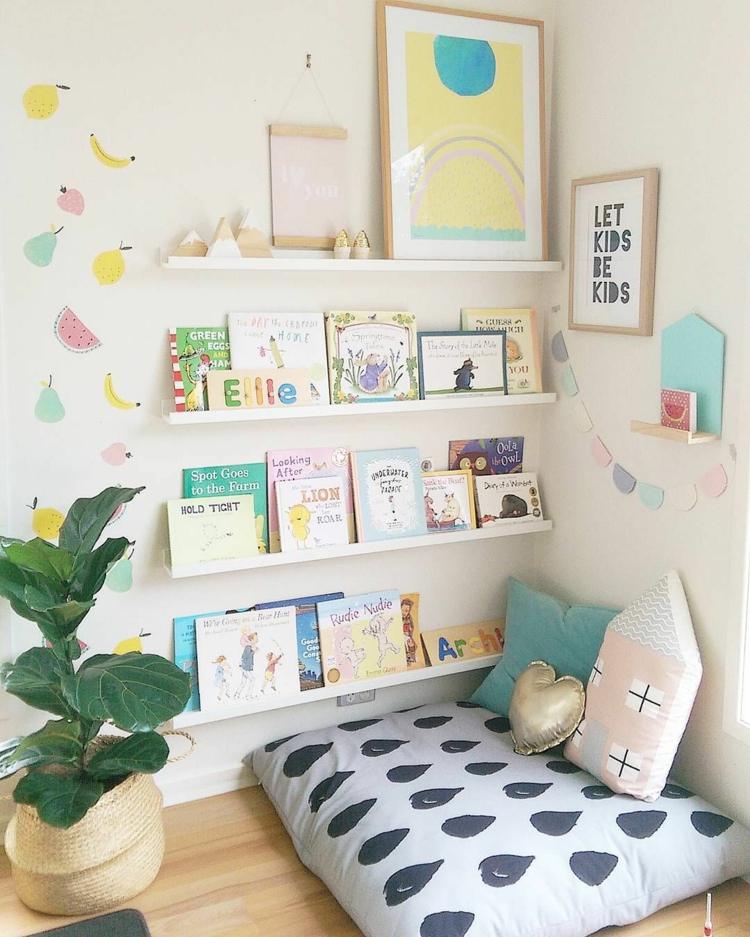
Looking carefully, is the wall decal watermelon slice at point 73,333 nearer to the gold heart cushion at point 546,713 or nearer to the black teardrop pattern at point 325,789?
the black teardrop pattern at point 325,789

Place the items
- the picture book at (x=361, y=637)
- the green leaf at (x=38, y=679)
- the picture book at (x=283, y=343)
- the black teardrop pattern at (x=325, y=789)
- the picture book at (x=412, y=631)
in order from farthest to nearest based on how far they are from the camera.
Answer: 1. the picture book at (x=412, y=631)
2. the picture book at (x=361, y=637)
3. the picture book at (x=283, y=343)
4. the black teardrop pattern at (x=325, y=789)
5. the green leaf at (x=38, y=679)

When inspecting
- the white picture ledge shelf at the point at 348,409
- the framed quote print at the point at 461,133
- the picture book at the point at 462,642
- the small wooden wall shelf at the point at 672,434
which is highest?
the framed quote print at the point at 461,133

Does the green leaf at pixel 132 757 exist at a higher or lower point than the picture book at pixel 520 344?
lower

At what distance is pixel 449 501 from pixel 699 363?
2.74 feet

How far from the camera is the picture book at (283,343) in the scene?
98.7 inches

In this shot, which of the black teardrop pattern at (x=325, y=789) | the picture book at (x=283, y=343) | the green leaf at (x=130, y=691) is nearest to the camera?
the green leaf at (x=130, y=691)

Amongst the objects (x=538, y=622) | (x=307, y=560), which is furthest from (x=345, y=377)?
(x=538, y=622)

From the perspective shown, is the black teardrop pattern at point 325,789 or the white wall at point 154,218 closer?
the white wall at point 154,218

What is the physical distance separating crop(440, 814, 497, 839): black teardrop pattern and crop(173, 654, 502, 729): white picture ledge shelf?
60cm

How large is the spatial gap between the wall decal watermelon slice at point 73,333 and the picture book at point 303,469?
0.54 meters

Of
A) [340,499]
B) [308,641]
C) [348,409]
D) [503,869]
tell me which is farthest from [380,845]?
[348,409]

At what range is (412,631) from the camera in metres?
2.88

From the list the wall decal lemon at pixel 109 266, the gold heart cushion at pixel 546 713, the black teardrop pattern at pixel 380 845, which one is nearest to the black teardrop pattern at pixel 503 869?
the black teardrop pattern at pixel 380 845

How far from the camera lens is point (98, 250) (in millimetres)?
2369
